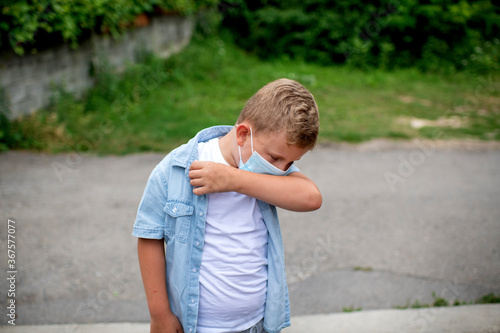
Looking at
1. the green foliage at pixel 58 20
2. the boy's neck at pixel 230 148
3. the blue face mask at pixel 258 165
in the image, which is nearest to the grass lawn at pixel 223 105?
the green foliage at pixel 58 20

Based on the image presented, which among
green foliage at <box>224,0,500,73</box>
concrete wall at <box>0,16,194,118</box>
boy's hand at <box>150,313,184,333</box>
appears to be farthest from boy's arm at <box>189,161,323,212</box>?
green foliage at <box>224,0,500,73</box>

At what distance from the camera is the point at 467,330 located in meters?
2.79

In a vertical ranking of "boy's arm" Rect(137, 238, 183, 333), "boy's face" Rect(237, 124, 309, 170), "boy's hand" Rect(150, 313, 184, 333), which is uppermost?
"boy's face" Rect(237, 124, 309, 170)

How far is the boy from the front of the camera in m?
1.55

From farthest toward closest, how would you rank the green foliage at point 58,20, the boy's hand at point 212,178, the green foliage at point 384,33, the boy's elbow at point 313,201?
1. the green foliage at point 384,33
2. the green foliage at point 58,20
3. the boy's elbow at point 313,201
4. the boy's hand at point 212,178

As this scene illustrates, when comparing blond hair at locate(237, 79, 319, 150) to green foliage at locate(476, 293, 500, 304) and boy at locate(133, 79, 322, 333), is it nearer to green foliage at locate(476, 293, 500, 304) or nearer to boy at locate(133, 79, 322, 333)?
boy at locate(133, 79, 322, 333)

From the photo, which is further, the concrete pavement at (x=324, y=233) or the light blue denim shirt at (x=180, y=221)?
the concrete pavement at (x=324, y=233)

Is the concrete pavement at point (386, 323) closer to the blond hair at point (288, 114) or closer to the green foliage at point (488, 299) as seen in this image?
the green foliage at point (488, 299)

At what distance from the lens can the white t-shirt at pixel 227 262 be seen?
5.40ft

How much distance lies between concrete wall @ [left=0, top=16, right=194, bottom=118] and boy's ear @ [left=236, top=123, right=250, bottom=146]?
4763mm

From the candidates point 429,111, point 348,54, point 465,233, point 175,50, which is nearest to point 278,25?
point 348,54

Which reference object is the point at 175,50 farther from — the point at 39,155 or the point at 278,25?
the point at 39,155

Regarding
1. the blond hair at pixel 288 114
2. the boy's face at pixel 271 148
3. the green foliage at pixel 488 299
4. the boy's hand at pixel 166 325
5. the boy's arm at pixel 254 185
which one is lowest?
the green foliage at pixel 488 299

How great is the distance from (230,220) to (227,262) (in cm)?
16
